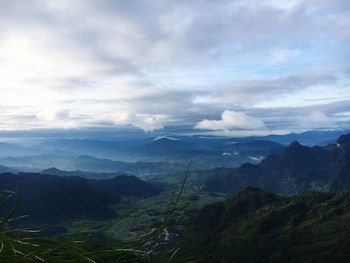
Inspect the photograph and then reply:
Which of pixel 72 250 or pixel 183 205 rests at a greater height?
pixel 183 205

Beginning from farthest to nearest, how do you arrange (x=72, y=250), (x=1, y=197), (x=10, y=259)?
(x=1, y=197) < (x=72, y=250) < (x=10, y=259)

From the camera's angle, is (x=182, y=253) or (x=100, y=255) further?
(x=182, y=253)

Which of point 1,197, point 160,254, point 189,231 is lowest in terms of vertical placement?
point 160,254

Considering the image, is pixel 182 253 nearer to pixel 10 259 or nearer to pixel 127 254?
pixel 127 254

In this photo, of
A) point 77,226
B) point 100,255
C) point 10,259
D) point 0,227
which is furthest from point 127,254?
point 0,227

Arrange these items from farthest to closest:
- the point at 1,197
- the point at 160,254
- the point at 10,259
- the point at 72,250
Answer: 1. the point at 160,254
2. the point at 1,197
3. the point at 72,250
4. the point at 10,259

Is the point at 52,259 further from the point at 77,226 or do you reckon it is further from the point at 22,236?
the point at 22,236

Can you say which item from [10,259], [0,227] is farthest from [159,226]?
[0,227]

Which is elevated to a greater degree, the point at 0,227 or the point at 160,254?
the point at 0,227

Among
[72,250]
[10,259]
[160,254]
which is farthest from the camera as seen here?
[160,254]
